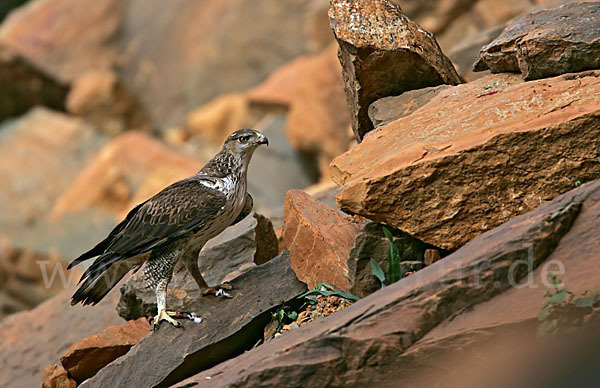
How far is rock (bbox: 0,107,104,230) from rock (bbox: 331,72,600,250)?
10027 mm

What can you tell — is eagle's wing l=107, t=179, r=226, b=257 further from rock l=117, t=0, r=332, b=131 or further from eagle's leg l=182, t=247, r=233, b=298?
rock l=117, t=0, r=332, b=131

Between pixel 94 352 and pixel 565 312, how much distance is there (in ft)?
10.4

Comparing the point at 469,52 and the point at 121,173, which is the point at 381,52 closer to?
the point at 469,52

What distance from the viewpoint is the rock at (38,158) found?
1386 cm

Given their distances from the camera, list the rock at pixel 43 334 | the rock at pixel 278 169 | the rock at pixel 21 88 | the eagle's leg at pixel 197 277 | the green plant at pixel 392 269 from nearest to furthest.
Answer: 1. the green plant at pixel 392 269
2. the eagle's leg at pixel 197 277
3. the rock at pixel 43 334
4. the rock at pixel 278 169
5. the rock at pixel 21 88

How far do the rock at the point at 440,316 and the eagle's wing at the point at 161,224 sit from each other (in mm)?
1277

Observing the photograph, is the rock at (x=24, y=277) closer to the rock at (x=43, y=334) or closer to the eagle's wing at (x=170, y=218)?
the rock at (x=43, y=334)

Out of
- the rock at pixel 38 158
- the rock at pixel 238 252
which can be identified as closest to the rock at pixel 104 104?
the rock at pixel 38 158

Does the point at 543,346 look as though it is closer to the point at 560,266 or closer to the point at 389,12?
the point at 560,266

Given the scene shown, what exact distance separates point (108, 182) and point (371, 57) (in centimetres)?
822

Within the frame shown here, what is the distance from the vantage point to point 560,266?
3676 millimetres

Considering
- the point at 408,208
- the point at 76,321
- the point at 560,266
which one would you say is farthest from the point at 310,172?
the point at 560,266

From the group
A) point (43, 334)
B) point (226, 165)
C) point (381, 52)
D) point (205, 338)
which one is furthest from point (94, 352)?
point (381, 52)

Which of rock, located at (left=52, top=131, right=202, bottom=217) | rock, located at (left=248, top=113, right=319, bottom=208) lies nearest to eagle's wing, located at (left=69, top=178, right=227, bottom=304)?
rock, located at (left=52, top=131, right=202, bottom=217)
